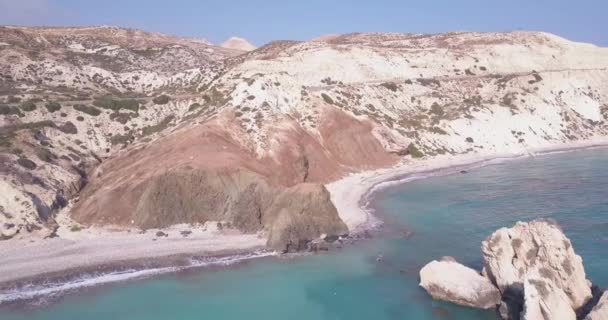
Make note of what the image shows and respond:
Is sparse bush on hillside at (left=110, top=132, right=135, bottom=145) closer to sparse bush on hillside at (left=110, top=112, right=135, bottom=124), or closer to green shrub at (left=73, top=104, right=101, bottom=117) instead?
sparse bush on hillside at (left=110, top=112, right=135, bottom=124)

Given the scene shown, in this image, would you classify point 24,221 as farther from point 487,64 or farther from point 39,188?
point 487,64

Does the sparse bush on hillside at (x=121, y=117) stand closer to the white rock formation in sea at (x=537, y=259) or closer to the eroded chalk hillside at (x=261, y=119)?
the eroded chalk hillside at (x=261, y=119)

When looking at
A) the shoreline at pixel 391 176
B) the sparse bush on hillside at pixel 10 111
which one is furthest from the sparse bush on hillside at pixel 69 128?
the shoreline at pixel 391 176

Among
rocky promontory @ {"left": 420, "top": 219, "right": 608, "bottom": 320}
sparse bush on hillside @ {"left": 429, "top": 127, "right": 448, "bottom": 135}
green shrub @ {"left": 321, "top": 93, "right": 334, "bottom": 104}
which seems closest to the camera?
rocky promontory @ {"left": 420, "top": 219, "right": 608, "bottom": 320}

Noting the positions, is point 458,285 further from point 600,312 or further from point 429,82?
point 429,82

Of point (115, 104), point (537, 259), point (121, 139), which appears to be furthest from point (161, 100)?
point (537, 259)

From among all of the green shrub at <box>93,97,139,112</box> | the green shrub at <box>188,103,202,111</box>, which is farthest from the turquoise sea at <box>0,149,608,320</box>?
the green shrub at <box>93,97,139,112</box>

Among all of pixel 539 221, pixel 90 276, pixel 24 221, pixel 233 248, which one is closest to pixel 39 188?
pixel 24 221
